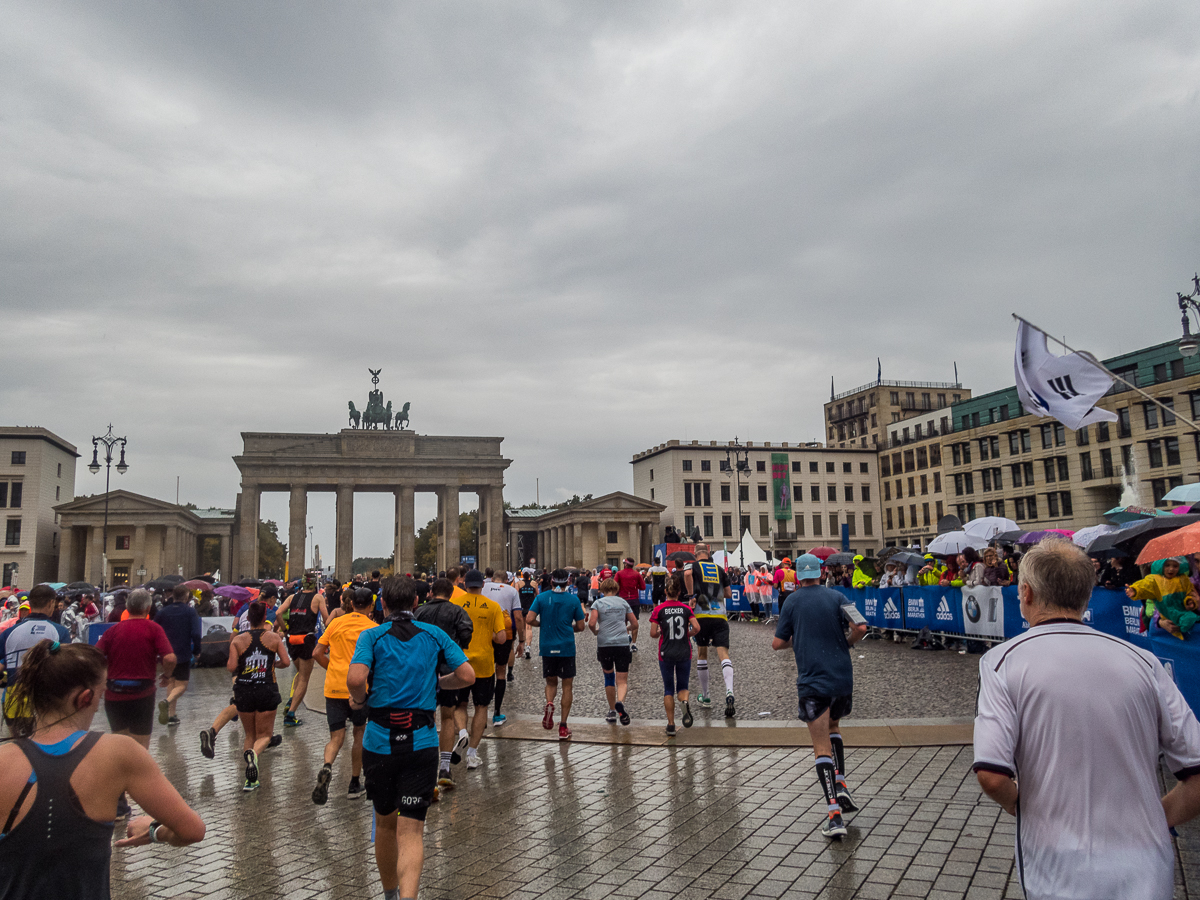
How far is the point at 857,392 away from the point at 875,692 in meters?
99.4

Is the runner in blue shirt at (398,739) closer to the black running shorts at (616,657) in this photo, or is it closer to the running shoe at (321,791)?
the running shoe at (321,791)

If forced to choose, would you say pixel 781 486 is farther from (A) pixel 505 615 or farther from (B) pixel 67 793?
(B) pixel 67 793

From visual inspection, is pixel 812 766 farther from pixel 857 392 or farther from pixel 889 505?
pixel 857 392

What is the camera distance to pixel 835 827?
6.19 m

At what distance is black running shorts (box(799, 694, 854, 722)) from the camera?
6.73 meters

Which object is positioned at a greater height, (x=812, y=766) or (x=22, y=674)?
(x=22, y=674)

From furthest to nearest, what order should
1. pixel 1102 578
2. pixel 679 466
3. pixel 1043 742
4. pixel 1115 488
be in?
1. pixel 679 466
2. pixel 1115 488
3. pixel 1102 578
4. pixel 1043 742

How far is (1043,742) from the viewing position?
2.71 m

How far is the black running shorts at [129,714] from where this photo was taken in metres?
7.90

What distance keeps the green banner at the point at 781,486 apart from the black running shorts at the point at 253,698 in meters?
87.5

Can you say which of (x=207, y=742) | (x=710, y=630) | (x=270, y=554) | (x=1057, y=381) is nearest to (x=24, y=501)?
(x=270, y=554)

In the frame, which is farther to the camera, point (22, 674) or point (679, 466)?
point (679, 466)

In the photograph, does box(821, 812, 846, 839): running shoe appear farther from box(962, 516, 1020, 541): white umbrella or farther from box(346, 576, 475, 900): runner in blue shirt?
box(962, 516, 1020, 541): white umbrella

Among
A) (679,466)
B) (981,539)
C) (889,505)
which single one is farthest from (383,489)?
(981,539)
